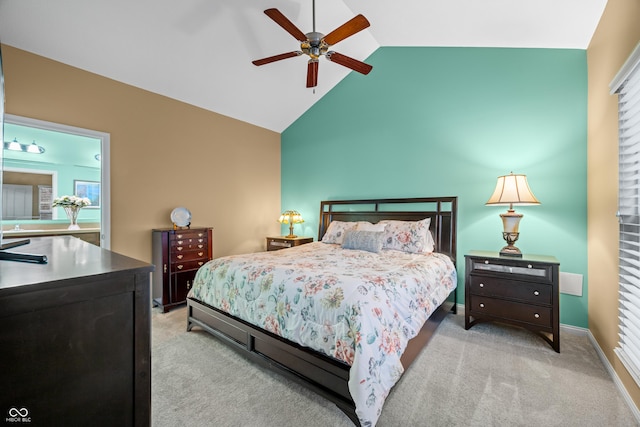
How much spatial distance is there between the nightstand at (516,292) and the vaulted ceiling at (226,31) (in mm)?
2249

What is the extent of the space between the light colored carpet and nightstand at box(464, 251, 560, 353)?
0.73ft

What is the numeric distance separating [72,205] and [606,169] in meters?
6.27

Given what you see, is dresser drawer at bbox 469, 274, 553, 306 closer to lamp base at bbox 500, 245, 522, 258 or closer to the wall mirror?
lamp base at bbox 500, 245, 522, 258

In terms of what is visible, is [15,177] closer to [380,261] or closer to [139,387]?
[139,387]

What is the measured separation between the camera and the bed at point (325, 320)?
1.59m

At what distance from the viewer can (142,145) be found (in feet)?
11.8

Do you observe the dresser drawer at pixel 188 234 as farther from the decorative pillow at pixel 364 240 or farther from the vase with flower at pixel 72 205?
the decorative pillow at pixel 364 240

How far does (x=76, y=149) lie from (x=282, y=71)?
11.1 ft

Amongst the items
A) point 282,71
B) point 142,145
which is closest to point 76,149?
point 142,145

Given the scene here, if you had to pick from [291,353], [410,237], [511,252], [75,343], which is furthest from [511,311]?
[75,343]

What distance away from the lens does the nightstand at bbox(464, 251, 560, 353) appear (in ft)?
8.07

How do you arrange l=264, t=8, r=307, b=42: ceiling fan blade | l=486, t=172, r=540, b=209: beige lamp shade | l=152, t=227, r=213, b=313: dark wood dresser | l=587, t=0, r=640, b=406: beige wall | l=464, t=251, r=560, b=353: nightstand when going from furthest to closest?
l=152, t=227, r=213, b=313: dark wood dresser → l=486, t=172, r=540, b=209: beige lamp shade → l=464, t=251, r=560, b=353: nightstand → l=264, t=8, r=307, b=42: ceiling fan blade → l=587, t=0, r=640, b=406: beige wall

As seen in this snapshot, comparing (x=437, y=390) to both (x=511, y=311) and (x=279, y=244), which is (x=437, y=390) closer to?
(x=511, y=311)

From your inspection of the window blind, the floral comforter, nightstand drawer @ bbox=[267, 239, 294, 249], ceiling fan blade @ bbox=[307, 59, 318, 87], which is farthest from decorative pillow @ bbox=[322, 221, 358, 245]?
the window blind
